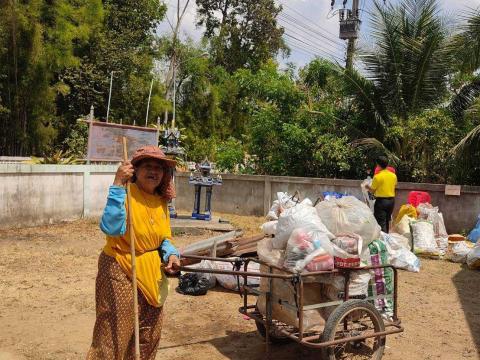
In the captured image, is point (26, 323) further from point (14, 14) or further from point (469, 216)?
point (14, 14)

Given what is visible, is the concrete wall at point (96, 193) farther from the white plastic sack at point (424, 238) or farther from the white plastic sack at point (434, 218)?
the white plastic sack at point (424, 238)

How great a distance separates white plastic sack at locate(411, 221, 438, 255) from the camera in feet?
30.5

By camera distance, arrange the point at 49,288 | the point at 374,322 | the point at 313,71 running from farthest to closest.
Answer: the point at 313,71
the point at 49,288
the point at 374,322

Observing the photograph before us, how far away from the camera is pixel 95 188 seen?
12906mm

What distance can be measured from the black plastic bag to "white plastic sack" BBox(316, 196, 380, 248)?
7.95ft

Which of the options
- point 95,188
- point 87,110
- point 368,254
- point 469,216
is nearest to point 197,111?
point 87,110

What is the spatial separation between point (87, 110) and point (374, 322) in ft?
73.2

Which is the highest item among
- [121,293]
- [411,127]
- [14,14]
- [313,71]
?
Result: [14,14]

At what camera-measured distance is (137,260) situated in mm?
3035

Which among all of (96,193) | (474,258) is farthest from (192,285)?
(96,193)

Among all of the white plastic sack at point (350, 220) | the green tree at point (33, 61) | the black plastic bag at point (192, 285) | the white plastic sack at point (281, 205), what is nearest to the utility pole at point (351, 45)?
the white plastic sack at point (281, 205)

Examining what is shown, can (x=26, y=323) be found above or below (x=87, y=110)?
below

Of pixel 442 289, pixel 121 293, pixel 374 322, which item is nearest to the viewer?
pixel 121 293

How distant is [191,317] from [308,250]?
2.11 meters
